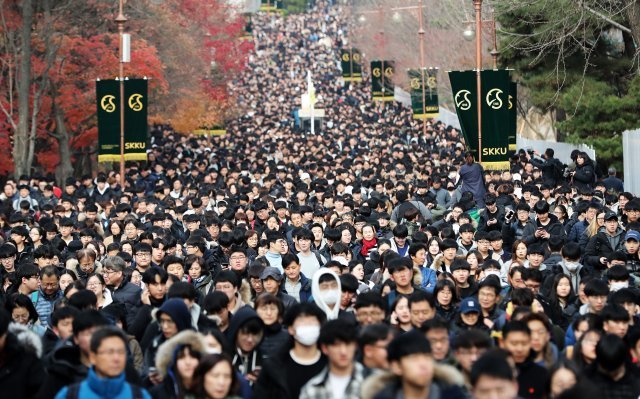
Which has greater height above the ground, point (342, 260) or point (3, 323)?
point (3, 323)

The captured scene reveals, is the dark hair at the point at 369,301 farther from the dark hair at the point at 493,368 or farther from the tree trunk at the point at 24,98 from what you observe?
the tree trunk at the point at 24,98

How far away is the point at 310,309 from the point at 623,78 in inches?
1129

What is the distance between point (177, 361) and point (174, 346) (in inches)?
6.3

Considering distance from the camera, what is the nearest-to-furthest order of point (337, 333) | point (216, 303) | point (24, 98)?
point (337, 333), point (216, 303), point (24, 98)

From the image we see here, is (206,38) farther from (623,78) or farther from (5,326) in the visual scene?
(5,326)

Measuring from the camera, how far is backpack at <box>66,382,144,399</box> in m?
8.63

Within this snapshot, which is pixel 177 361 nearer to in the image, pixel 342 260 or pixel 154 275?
pixel 154 275

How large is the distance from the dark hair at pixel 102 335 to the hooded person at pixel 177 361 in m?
0.50

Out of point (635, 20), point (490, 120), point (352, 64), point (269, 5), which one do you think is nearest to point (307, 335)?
point (490, 120)

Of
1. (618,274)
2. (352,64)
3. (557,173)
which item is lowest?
(618,274)

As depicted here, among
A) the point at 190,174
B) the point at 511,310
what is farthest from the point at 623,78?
the point at 511,310

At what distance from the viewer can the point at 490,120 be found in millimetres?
28922

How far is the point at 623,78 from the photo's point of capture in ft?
122

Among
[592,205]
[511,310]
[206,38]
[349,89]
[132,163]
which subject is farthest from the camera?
[349,89]
